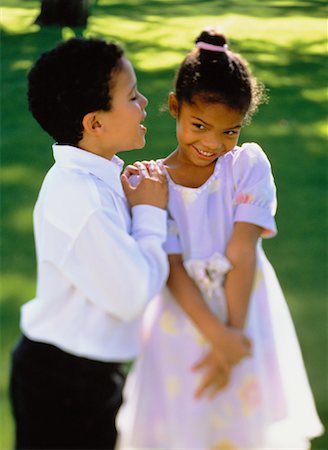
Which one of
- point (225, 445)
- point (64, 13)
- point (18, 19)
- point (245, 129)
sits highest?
point (225, 445)

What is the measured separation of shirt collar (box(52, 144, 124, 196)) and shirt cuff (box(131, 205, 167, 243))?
0.30 ft

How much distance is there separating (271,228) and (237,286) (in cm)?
21

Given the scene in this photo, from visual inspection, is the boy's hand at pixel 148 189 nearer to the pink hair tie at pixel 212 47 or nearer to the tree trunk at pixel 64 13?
the pink hair tie at pixel 212 47

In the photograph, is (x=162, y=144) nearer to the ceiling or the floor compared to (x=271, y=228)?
nearer to the floor

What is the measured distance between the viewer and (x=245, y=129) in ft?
17.9

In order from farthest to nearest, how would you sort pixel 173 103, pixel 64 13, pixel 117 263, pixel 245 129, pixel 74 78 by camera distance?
1. pixel 64 13
2. pixel 245 129
3. pixel 173 103
4. pixel 74 78
5. pixel 117 263

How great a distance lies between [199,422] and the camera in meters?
2.17

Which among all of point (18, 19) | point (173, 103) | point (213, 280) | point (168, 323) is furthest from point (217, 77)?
point (18, 19)

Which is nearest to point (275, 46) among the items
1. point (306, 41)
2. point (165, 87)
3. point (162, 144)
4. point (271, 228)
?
point (306, 41)

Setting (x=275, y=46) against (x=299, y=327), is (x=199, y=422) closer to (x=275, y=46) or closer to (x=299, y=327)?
(x=299, y=327)

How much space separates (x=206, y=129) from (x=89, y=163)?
0.34 meters

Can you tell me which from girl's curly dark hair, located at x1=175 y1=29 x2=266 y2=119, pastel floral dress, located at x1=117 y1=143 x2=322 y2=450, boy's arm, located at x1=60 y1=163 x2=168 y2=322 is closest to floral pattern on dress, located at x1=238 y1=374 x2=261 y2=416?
pastel floral dress, located at x1=117 y1=143 x2=322 y2=450

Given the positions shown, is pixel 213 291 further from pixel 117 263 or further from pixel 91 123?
pixel 91 123

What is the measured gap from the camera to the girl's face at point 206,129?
87.4 inches
